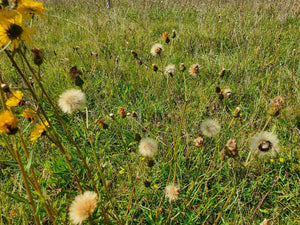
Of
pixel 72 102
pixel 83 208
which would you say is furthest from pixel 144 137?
pixel 83 208

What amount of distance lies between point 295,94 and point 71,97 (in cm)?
206

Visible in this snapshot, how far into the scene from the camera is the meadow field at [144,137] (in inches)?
33.2

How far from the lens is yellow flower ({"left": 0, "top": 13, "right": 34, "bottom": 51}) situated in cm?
70

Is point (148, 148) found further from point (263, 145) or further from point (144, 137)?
point (144, 137)

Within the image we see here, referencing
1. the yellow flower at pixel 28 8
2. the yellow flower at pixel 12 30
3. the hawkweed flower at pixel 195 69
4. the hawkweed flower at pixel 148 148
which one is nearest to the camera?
the yellow flower at pixel 12 30

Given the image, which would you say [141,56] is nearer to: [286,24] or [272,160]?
[272,160]

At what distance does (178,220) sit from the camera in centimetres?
125

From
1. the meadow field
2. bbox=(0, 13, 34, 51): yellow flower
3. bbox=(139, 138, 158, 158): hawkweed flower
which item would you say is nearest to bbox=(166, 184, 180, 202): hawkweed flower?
the meadow field

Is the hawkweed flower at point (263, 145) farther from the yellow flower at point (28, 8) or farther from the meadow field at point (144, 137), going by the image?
the yellow flower at point (28, 8)

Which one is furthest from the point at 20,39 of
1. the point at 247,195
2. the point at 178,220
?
the point at 247,195

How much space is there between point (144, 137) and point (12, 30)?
1.13 metres

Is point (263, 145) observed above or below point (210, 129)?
above

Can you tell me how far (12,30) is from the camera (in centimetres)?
70

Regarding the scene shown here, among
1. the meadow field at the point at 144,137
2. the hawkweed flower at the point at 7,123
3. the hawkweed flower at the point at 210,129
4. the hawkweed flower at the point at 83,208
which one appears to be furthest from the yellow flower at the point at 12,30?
the hawkweed flower at the point at 210,129
